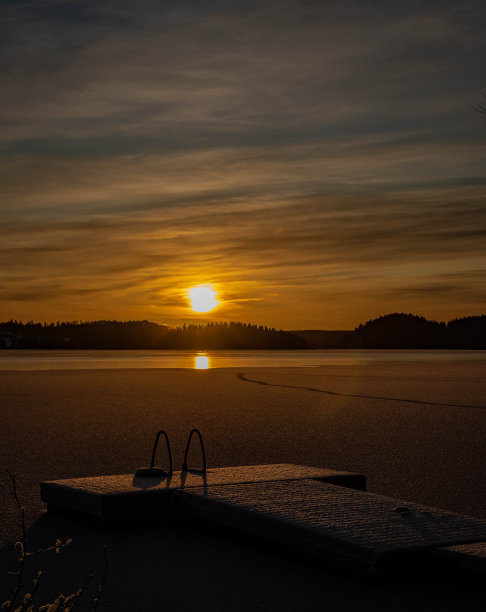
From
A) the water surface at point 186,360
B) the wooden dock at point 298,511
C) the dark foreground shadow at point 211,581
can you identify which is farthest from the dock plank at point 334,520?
the water surface at point 186,360

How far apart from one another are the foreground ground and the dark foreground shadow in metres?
0.01

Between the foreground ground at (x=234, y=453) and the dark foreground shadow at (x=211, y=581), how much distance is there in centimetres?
1

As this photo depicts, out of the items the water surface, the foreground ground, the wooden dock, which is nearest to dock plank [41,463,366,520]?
the wooden dock

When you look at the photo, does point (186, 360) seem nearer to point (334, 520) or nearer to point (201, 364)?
point (201, 364)

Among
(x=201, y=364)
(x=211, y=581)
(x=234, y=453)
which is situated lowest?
(x=211, y=581)

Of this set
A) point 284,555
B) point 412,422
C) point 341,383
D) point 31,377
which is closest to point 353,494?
point 284,555

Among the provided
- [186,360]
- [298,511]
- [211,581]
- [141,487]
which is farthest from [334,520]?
[186,360]

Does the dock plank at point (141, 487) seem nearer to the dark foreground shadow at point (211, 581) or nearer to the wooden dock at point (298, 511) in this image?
the wooden dock at point (298, 511)

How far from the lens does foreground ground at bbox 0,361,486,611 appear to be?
160 inches

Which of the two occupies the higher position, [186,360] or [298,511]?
[186,360]

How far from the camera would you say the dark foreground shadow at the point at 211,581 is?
3.86m

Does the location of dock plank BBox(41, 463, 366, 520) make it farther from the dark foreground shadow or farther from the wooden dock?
the dark foreground shadow

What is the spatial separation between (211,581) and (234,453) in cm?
430

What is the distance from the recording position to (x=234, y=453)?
851 cm
